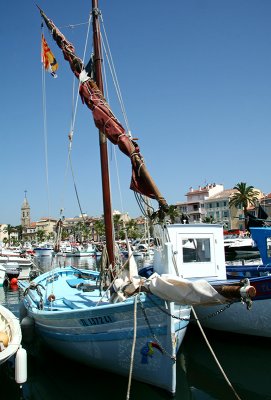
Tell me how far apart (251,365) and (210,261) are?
3.30 m

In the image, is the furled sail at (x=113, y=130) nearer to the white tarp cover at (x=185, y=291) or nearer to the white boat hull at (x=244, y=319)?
the white tarp cover at (x=185, y=291)

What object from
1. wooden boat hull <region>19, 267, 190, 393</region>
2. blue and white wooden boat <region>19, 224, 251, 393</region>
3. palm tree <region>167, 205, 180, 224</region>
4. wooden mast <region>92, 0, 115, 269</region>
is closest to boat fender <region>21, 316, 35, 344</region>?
blue and white wooden boat <region>19, 224, 251, 393</region>

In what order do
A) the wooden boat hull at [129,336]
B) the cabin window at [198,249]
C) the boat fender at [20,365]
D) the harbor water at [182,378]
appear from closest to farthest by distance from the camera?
the wooden boat hull at [129,336], the boat fender at [20,365], the harbor water at [182,378], the cabin window at [198,249]

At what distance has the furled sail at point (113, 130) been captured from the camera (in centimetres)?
893

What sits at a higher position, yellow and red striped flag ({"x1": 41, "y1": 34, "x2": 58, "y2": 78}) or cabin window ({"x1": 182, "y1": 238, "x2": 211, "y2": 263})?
yellow and red striped flag ({"x1": 41, "y1": 34, "x2": 58, "y2": 78})

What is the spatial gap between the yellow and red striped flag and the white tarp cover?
10.7 m

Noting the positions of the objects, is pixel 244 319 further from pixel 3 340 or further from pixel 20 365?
pixel 3 340

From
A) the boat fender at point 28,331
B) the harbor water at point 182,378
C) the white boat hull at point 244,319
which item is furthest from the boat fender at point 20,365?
the white boat hull at point 244,319

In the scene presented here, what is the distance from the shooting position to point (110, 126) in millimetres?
10023

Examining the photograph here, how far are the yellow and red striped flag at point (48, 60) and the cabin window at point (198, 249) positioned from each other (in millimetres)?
8584

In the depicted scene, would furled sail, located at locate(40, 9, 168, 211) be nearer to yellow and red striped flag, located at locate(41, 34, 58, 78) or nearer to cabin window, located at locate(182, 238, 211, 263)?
yellow and red striped flag, located at locate(41, 34, 58, 78)

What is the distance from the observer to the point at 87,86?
11.1 m

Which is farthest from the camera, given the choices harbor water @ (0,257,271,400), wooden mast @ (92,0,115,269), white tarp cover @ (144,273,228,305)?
wooden mast @ (92,0,115,269)

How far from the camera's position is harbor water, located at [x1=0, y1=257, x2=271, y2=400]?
9.04m
